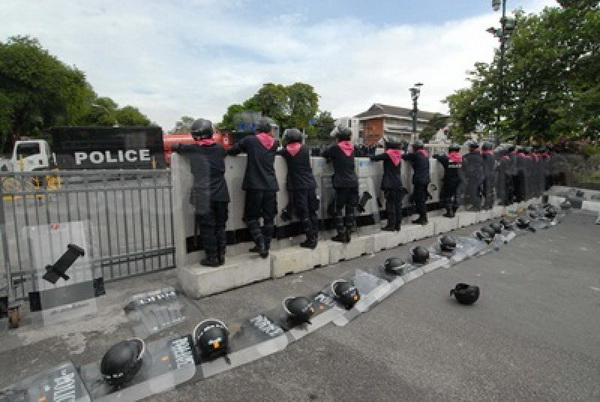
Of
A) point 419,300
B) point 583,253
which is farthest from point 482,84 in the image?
point 419,300

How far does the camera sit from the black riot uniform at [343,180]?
5618mm

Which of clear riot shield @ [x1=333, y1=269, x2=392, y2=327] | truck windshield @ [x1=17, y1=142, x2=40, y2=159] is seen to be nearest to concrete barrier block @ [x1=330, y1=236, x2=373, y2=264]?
clear riot shield @ [x1=333, y1=269, x2=392, y2=327]

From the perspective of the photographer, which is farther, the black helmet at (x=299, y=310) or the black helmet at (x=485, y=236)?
the black helmet at (x=485, y=236)

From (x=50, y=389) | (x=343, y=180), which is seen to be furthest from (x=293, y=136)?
(x=50, y=389)

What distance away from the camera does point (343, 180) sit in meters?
5.61

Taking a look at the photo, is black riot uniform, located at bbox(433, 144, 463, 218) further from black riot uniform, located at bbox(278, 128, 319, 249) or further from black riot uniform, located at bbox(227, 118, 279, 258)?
black riot uniform, located at bbox(227, 118, 279, 258)

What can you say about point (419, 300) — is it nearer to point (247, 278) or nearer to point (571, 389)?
point (571, 389)

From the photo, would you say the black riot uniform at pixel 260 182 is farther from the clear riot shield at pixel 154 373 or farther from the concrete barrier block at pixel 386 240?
the concrete barrier block at pixel 386 240

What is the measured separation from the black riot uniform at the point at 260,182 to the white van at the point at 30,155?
16.9 meters

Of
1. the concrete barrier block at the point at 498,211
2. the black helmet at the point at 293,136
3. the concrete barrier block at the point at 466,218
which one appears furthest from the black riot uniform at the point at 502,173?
the black helmet at the point at 293,136

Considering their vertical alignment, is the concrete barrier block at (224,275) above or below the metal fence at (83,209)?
below

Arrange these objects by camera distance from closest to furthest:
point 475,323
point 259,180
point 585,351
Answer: point 585,351
point 475,323
point 259,180

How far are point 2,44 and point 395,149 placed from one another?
33387mm

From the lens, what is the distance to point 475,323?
12.3 ft
